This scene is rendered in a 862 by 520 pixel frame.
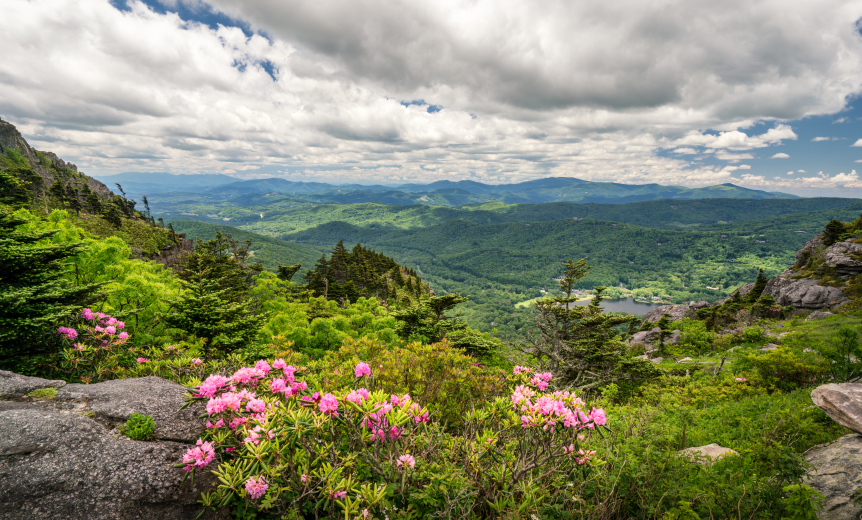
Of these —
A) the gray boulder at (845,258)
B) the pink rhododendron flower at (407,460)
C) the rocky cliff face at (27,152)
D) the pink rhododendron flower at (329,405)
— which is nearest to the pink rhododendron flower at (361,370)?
the pink rhododendron flower at (329,405)

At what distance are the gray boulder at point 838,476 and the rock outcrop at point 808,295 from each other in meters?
38.3

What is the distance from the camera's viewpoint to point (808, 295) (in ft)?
109

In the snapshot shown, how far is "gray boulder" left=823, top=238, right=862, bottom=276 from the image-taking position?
34.2 m

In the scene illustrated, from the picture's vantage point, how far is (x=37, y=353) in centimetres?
796

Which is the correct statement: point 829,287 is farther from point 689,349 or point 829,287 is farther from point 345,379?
point 345,379

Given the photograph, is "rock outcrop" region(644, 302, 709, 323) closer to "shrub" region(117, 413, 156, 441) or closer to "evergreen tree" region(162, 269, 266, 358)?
"evergreen tree" region(162, 269, 266, 358)

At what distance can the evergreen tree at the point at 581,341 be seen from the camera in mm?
16047

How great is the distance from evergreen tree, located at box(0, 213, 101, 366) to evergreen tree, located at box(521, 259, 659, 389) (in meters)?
17.6

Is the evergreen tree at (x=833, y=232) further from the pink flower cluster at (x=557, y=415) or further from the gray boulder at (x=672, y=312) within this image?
the pink flower cluster at (x=557, y=415)

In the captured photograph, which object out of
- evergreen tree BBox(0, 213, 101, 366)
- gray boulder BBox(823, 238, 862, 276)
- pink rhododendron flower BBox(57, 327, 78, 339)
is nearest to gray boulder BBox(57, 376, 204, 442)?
pink rhododendron flower BBox(57, 327, 78, 339)

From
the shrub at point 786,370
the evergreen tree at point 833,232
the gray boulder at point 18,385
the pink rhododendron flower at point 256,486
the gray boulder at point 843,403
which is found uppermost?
the evergreen tree at point 833,232

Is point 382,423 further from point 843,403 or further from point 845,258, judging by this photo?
point 845,258

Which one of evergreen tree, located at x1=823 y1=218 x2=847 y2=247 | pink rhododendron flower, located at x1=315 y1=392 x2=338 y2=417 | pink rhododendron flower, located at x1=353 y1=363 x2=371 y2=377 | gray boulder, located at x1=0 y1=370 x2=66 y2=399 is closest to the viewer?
pink rhododendron flower, located at x1=315 y1=392 x2=338 y2=417

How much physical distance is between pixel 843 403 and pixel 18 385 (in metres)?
16.5
